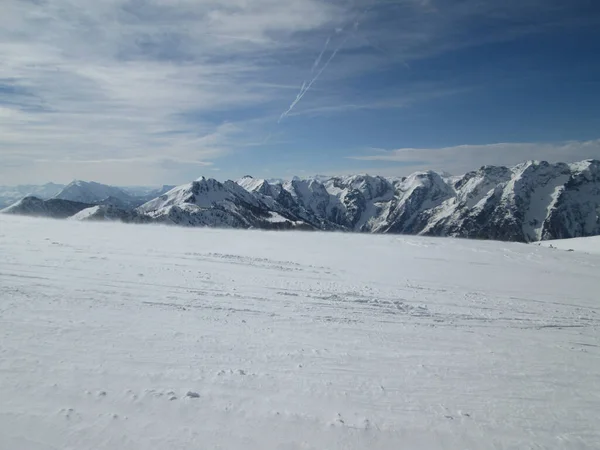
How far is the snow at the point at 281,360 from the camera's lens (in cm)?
636

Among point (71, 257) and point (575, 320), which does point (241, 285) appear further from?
point (575, 320)

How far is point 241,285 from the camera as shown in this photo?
15031 millimetres

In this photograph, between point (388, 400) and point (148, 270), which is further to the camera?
A: point (148, 270)

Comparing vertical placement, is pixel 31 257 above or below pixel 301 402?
above

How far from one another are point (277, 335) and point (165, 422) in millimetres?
4167

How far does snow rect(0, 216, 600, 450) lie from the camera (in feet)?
20.9

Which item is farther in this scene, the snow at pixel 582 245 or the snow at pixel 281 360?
the snow at pixel 582 245

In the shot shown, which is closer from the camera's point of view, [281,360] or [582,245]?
[281,360]

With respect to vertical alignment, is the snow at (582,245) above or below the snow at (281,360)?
above

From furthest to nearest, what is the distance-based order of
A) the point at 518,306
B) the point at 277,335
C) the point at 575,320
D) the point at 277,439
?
1. the point at 518,306
2. the point at 575,320
3. the point at 277,335
4. the point at 277,439

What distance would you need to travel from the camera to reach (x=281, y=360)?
8.62 meters

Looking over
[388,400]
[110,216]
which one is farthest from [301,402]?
[110,216]

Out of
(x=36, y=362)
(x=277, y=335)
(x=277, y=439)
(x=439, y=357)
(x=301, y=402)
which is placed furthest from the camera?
(x=277, y=335)

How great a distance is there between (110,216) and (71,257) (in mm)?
135652
